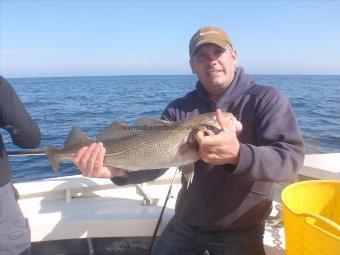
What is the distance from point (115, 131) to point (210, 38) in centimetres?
142

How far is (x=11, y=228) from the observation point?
3475 mm

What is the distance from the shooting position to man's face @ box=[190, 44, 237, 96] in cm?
373

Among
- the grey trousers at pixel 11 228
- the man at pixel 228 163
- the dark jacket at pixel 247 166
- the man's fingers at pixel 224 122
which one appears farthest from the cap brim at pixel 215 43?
the grey trousers at pixel 11 228

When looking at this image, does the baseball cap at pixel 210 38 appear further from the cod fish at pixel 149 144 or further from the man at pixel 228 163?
the cod fish at pixel 149 144

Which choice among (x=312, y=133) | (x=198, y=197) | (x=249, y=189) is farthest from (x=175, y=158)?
(x=312, y=133)

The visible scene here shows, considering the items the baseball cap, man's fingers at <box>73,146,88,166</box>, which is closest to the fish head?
the baseball cap

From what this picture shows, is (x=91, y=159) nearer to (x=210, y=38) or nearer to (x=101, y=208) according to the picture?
(x=101, y=208)

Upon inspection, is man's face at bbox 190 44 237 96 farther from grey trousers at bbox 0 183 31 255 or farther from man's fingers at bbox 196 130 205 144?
grey trousers at bbox 0 183 31 255

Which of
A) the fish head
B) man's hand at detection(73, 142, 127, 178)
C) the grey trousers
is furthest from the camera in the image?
man's hand at detection(73, 142, 127, 178)

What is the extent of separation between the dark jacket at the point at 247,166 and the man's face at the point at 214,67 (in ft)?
0.37

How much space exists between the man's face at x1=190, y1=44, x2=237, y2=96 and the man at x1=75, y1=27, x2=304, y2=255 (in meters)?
0.01

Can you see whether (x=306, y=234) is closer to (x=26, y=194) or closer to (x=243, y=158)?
(x=243, y=158)

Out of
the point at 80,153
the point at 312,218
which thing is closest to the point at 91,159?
the point at 80,153

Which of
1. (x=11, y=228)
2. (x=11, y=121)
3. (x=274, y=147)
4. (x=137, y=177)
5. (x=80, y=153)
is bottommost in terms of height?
(x=11, y=228)
